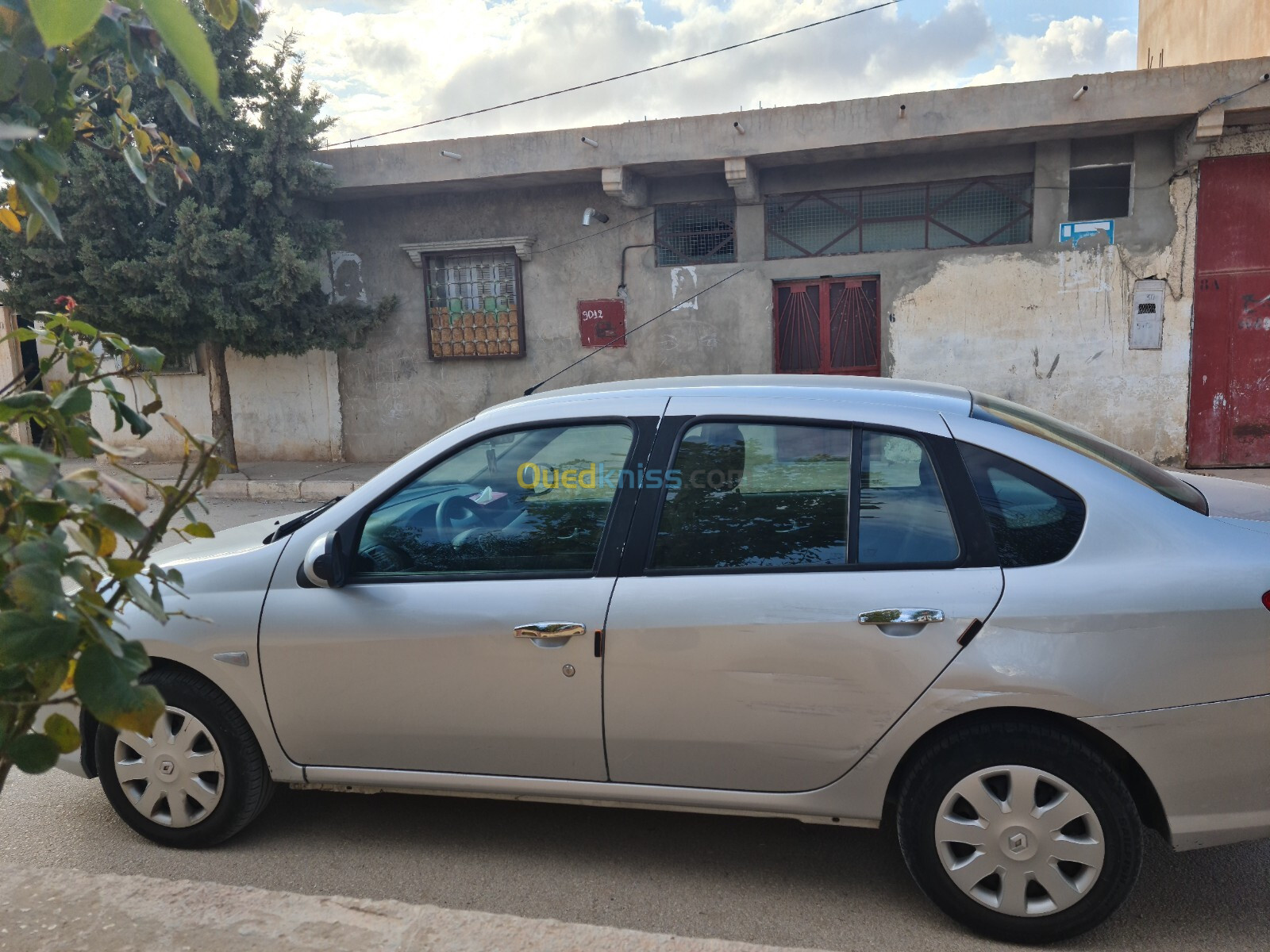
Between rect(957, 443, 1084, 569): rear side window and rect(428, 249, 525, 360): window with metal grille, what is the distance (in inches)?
397

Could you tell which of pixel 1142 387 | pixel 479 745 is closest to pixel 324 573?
pixel 479 745

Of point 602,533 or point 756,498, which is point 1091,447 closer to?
point 756,498

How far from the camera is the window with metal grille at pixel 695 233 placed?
11.7 meters

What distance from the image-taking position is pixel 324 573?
3.05m

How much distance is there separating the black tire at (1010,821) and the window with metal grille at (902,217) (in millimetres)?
9389

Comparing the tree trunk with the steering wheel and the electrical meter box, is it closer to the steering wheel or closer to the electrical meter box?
the steering wheel

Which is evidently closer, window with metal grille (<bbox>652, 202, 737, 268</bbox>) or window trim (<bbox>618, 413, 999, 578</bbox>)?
window trim (<bbox>618, 413, 999, 578</bbox>)

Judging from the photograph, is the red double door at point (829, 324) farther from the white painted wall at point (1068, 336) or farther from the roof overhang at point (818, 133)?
the roof overhang at point (818, 133)

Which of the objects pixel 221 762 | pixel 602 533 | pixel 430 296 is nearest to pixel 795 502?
pixel 602 533

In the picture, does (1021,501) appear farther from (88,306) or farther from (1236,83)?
(88,306)

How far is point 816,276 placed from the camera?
1142cm

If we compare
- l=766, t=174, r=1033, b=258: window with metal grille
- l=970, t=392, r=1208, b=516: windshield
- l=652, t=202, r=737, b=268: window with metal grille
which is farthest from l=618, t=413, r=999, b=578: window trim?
l=652, t=202, r=737, b=268: window with metal grille

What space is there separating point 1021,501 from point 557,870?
5.97ft

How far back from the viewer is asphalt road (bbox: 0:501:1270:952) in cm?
278
